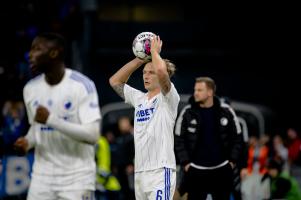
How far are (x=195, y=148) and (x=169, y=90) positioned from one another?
125 inches

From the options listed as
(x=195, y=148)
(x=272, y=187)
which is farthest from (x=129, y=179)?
(x=195, y=148)

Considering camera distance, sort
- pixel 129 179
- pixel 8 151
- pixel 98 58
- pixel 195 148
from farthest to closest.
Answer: pixel 98 58 < pixel 129 179 < pixel 8 151 < pixel 195 148

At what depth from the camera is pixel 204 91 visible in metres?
10.8

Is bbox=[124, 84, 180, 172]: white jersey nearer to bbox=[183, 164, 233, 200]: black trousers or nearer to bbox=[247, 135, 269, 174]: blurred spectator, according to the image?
bbox=[183, 164, 233, 200]: black trousers

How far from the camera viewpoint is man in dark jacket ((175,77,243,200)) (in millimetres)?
10836

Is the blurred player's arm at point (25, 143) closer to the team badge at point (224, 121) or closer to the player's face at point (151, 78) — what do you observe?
the player's face at point (151, 78)

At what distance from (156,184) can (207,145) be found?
125 inches

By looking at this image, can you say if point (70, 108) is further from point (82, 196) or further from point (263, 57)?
point (263, 57)

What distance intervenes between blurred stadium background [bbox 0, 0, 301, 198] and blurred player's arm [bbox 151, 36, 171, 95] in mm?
17379

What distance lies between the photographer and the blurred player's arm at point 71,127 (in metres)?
8.20

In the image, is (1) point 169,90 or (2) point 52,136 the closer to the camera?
(1) point 169,90

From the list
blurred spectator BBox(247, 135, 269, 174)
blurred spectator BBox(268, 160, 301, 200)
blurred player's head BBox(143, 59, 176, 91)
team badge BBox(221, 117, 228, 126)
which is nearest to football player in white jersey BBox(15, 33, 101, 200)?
blurred player's head BBox(143, 59, 176, 91)

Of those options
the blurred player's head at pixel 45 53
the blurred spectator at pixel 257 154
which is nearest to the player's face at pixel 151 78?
the blurred player's head at pixel 45 53

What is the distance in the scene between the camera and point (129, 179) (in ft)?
48.9
